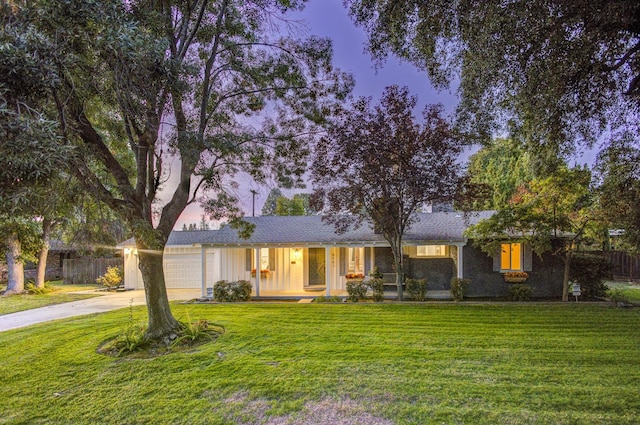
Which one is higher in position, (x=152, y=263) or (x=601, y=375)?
(x=152, y=263)

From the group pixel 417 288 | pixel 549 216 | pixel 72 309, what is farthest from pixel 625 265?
pixel 72 309

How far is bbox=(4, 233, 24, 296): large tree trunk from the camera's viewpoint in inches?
590

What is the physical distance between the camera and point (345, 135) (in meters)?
10.3

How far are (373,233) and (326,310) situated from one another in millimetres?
4302

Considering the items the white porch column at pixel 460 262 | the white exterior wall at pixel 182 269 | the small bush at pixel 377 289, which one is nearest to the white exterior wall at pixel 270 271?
the white exterior wall at pixel 182 269

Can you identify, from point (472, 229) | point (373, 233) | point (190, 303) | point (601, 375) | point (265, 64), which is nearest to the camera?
point (601, 375)

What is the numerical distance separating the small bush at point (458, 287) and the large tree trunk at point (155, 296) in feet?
30.2

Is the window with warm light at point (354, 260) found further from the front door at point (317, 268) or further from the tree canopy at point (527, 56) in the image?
the tree canopy at point (527, 56)

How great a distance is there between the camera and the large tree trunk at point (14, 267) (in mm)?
14977

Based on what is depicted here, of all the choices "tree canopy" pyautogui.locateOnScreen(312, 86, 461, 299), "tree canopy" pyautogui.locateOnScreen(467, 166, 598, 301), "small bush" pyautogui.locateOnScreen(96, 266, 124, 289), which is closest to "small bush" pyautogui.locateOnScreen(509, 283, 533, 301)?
"tree canopy" pyautogui.locateOnScreen(467, 166, 598, 301)

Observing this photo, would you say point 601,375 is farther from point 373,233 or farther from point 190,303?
point 190,303

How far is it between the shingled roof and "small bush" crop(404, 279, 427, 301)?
1.49 m

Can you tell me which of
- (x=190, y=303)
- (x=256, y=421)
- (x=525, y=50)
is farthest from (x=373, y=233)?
(x=256, y=421)

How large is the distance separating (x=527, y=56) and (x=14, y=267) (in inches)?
811
